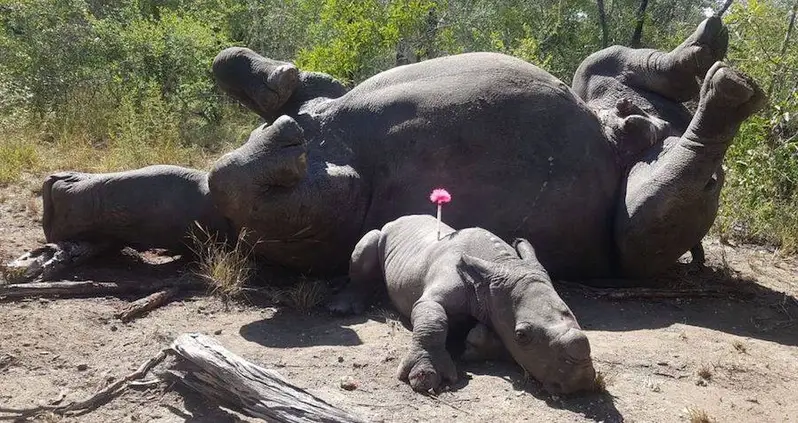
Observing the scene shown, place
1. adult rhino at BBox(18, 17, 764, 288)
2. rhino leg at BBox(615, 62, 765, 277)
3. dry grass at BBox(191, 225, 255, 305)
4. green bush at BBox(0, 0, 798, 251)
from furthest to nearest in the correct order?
green bush at BBox(0, 0, 798, 251) → dry grass at BBox(191, 225, 255, 305) → adult rhino at BBox(18, 17, 764, 288) → rhino leg at BBox(615, 62, 765, 277)

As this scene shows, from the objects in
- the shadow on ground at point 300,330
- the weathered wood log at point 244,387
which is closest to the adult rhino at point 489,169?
the shadow on ground at point 300,330

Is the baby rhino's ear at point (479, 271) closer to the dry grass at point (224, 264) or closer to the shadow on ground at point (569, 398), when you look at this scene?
the shadow on ground at point (569, 398)

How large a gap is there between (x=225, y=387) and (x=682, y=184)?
3098 mm

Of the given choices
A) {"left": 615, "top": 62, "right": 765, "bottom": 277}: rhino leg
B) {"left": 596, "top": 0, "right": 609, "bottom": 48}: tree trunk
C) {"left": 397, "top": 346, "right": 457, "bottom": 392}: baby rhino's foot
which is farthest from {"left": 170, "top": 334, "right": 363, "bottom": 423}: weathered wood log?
{"left": 596, "top": 0, "right": 609, "bottom": 48}: tree trunk

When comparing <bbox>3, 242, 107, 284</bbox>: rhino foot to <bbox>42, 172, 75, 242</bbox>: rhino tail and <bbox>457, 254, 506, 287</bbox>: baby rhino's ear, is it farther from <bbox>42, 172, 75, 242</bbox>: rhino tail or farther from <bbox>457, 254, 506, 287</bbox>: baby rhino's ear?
<bbox>457, 254, 506, 287</bbox>: baby rhino's ear

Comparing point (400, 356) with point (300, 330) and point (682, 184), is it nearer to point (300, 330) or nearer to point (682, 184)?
point (300, 330)

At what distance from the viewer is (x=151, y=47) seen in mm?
11688

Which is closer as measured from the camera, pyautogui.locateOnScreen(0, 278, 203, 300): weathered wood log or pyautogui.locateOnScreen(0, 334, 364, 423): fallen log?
pyautogui.locateOnScreen(0, 334, 364, 423): fallen log

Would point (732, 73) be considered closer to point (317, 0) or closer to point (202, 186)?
point (202, 186)

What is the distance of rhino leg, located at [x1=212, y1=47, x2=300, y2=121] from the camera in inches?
229

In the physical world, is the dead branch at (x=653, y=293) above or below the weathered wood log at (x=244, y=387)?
below

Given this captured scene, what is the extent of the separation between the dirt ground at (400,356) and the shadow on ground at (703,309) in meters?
0.01

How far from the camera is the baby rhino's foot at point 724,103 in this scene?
441 cm

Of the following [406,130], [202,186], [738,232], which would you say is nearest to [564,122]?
[406,130]
